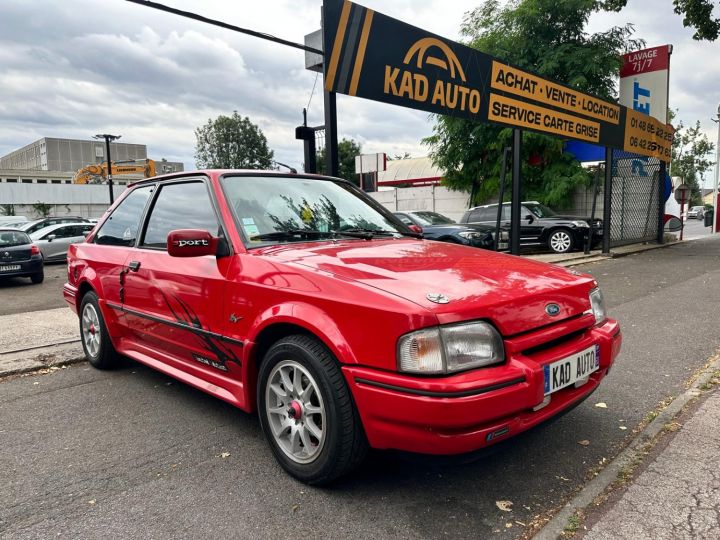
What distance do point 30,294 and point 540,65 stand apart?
59.3ft

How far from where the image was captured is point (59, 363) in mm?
4781

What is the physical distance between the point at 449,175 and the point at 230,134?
44.1 meters

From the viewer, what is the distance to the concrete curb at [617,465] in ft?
7.19

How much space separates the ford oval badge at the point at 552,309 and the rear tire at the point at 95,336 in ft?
11.5

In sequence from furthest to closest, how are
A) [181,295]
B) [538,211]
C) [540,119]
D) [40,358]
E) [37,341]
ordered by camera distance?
1. [538,211]
2. [540,119]
3. [37,341]
4. [40,358]
5. [181,295]

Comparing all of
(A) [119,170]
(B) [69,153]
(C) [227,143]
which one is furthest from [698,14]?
→ (B) [69,153]

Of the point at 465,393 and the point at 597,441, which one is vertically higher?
the point at 465,393

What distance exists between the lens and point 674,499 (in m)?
2.39

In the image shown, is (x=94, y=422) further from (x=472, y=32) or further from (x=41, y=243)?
(x=472, y=32)

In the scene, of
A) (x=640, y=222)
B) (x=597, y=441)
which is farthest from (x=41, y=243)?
(x=640, y=222)

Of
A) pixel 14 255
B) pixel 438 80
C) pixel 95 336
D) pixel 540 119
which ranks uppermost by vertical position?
A: pixel 438 80

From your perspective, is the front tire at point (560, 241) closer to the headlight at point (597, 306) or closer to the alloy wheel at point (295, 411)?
the headlight at point (597, 306)

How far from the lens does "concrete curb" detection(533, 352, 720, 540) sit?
2192 mm

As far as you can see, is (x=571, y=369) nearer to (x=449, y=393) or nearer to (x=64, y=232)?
(x=449, y=393)
